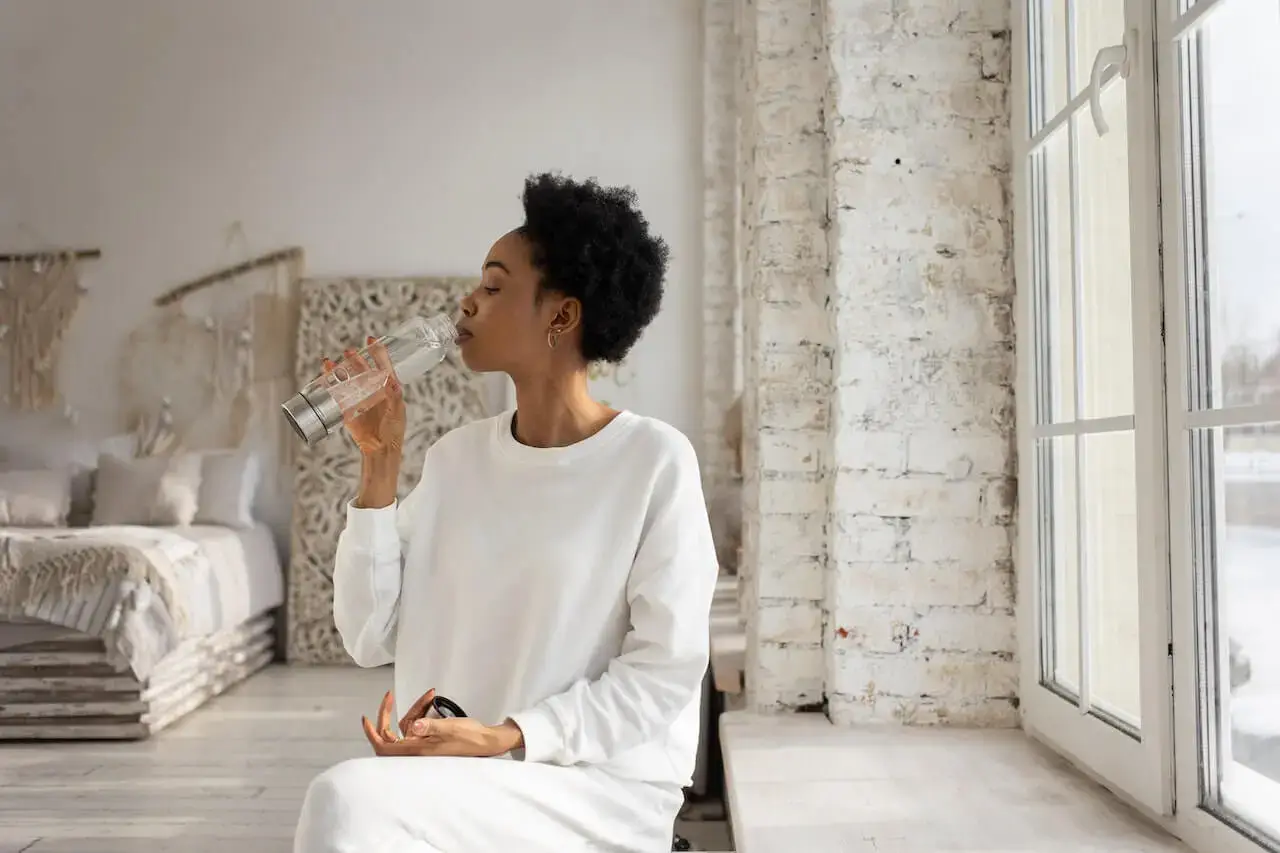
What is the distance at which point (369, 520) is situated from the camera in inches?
54.1

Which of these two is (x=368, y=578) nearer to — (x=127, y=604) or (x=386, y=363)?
(x=386, y=363)

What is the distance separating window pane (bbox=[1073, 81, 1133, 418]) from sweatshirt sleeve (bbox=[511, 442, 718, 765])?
755 millimetres

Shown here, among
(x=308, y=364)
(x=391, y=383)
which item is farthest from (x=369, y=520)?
(x=308, y=364)

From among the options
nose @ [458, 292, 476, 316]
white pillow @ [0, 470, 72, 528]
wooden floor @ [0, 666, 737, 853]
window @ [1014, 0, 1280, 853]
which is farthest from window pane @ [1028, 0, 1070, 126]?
white pillow @ [0, 470, 72, 528]

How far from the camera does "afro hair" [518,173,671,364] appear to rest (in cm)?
139

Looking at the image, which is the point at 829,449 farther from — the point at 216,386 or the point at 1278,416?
the point at 216,386

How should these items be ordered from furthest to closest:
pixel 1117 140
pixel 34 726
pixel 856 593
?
pixel 34 726 → pixel 856 593 → pixel 1117 140

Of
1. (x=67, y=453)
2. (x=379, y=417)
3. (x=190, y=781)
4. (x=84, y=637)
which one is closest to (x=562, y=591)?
(x=379, y=417)

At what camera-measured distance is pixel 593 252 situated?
4.59 feet

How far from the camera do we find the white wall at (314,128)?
5438mm

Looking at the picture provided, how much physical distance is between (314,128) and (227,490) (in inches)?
73.8

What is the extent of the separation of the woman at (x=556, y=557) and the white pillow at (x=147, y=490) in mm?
3958

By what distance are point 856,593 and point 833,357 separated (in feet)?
1.55

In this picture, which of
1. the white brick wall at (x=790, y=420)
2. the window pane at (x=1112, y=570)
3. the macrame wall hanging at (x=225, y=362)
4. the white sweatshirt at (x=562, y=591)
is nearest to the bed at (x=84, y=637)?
the macrame wall hanging at (x=225, y=362)
